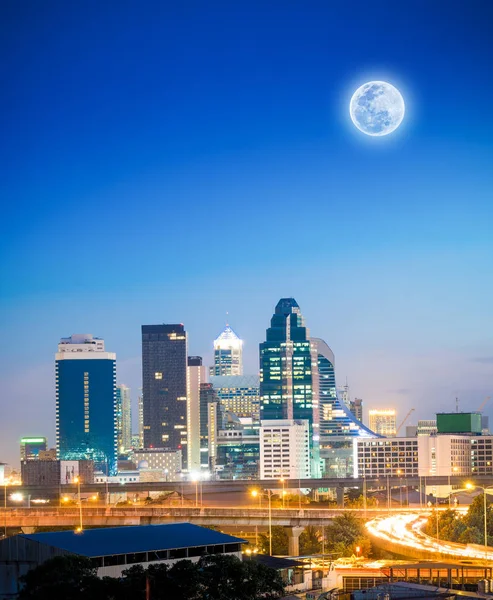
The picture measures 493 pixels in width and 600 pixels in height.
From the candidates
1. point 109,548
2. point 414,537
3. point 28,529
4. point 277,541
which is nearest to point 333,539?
point 414,537

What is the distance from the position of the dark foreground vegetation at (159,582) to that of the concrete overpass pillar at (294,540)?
57.3 metres

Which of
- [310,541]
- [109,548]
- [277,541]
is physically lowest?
[310,541]

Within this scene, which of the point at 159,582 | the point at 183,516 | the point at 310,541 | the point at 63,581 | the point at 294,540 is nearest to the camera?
the point at 63,581

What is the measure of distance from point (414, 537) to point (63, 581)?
173 feet

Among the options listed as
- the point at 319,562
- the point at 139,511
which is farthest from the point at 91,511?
the point at 319,562

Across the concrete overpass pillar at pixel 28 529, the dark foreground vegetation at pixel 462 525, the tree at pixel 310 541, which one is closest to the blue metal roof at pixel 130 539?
the dark foreground vegetation at pixel 462 525

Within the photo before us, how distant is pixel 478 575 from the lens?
84875mm

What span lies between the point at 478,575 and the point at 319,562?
52.0 ft

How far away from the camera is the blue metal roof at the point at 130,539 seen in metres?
81.1

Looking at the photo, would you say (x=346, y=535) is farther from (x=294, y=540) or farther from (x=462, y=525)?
(x=462, y=525)

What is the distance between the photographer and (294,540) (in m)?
133

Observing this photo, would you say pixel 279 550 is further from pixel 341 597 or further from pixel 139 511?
pixel 341 597

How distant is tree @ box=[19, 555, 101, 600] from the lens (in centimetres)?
6625

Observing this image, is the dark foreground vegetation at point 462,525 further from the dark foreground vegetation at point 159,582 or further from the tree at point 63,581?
the tree at point 63,581
